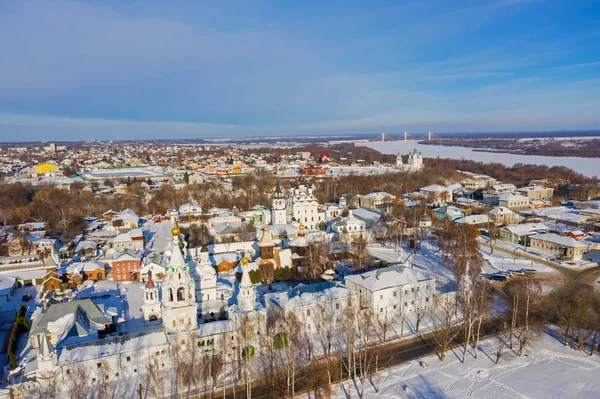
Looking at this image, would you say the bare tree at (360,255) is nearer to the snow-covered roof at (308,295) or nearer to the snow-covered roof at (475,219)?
the snow-covered roof at (308,295)

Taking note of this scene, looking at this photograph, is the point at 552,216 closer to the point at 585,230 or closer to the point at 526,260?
the point at 585,230

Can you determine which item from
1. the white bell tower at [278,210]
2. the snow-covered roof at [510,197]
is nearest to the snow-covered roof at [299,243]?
the white bell tower at [278,210]

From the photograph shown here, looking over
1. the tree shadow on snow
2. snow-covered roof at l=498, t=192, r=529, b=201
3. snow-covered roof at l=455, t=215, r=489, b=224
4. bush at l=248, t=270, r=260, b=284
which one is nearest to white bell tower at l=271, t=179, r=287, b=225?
bush at l=248, t=270, r=260, b=284

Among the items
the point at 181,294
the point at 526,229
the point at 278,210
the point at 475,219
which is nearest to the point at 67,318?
the point at 181,294

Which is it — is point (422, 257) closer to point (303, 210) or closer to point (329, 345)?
point (303, 210)

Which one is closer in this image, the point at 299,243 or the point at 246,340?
the point at 246,340

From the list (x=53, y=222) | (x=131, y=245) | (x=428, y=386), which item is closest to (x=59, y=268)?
(x=131, y=245)

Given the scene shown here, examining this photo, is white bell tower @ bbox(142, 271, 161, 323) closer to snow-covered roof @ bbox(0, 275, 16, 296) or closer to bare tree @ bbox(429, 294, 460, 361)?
snow-covered roof @ bbox(0, 275, 16, 296)
